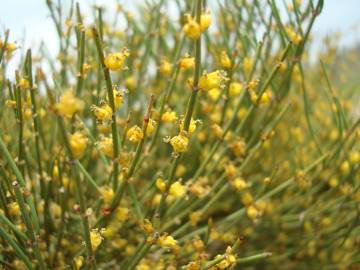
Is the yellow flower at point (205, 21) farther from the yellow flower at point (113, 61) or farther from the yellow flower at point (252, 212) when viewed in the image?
the yellow flower at point (252, 212)

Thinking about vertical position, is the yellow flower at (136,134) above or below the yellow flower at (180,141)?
above

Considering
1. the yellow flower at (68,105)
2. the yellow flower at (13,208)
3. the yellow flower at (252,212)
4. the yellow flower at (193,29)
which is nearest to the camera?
the yellow flower at (68,105)

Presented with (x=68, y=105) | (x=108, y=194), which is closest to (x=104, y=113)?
(x=68, y=105)

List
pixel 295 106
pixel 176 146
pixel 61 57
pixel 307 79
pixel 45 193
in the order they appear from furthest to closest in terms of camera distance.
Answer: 1. pixel 307 79
2. pixel 295 106
3. pixel 61 57
4. pixel 45 193
5. pixel 176 146

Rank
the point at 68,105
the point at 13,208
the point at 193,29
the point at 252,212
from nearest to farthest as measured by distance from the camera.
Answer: the point at 68,105, the point at 193,29, the point at 13,208, the point at 252,212

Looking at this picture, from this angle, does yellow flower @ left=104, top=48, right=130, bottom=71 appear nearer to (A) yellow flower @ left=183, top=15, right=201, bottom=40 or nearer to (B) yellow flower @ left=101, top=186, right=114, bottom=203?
(A) yellow flower @ left=183, top=15, right=201, bottom=40

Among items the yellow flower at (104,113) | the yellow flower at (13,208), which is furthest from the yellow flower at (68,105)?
the yellow flower at (13,208)

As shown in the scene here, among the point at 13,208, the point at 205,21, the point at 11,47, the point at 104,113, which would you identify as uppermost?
the point at 11,47

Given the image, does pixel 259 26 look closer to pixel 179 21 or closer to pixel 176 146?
pixel 179 21

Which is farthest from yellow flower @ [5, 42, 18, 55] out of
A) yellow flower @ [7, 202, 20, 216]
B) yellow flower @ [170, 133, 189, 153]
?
yellow flower @ [170, 133, 189, 153]

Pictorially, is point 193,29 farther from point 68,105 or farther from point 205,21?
point 68,105

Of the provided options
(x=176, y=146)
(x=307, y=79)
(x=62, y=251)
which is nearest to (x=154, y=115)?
(x=176, y=146)
